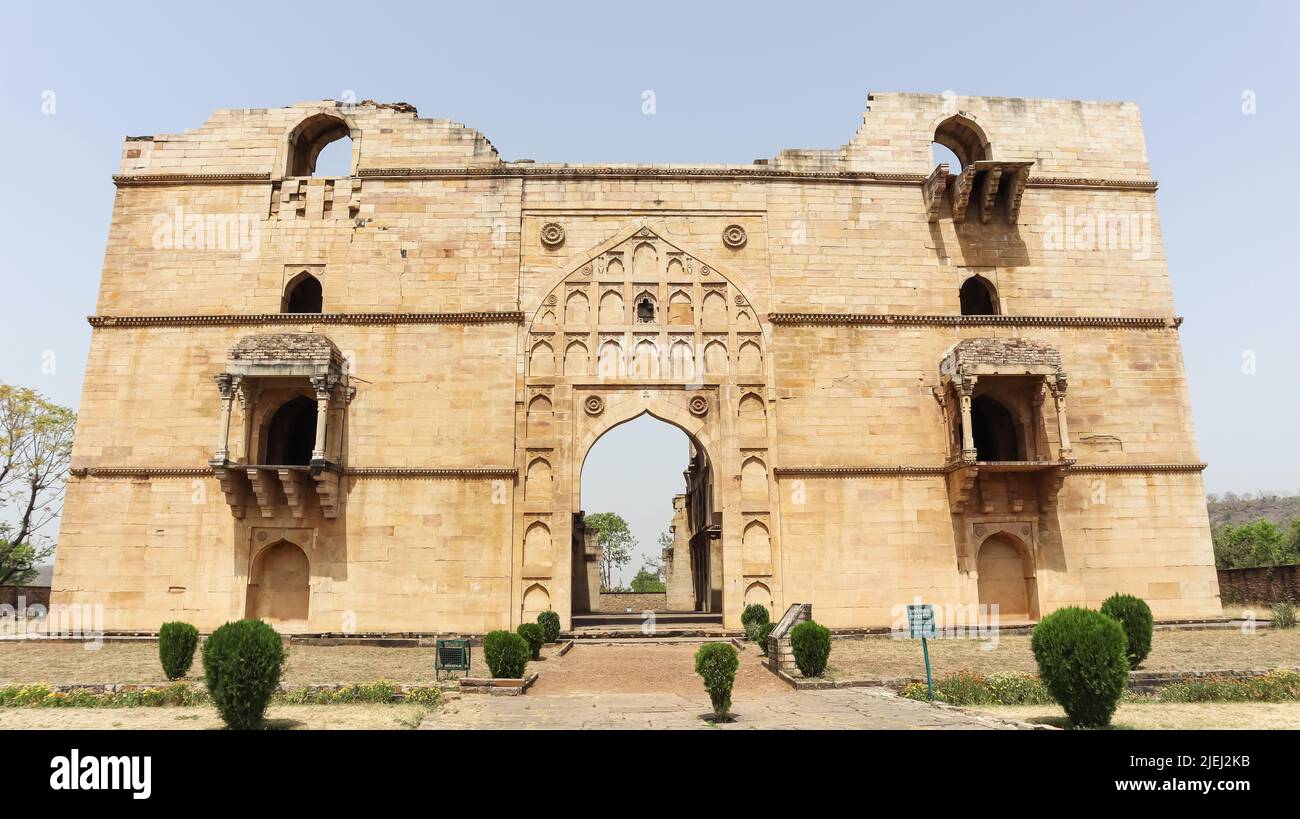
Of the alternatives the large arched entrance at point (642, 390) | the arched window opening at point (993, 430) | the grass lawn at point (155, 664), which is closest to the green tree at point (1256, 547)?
the arched window opening at point (993, 430)

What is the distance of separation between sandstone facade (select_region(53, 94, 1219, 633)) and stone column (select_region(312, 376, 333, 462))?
0.18 m

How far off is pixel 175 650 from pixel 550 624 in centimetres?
799

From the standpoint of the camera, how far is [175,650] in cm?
1391

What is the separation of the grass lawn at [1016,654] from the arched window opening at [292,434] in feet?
48.6

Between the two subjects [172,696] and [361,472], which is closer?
[172,696]

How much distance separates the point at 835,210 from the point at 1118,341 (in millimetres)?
8278

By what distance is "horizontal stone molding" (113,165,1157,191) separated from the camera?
22.9m

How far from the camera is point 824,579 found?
68.5 ft

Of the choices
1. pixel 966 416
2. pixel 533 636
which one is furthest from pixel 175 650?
pixel 966 416

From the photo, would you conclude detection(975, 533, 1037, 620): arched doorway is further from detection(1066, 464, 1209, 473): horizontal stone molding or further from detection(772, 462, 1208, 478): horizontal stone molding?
detection(1066, 464, 1209, 473): horizontal stone molding

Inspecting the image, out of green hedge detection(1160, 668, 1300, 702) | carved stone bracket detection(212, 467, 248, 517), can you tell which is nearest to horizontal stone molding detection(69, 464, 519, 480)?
carved stone bracket detection(212, 467, 248, 517)

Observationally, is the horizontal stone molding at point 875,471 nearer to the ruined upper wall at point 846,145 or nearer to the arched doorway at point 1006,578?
the arched doorway at point 1006,578

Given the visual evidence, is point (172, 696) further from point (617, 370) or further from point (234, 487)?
point (617, 370)
